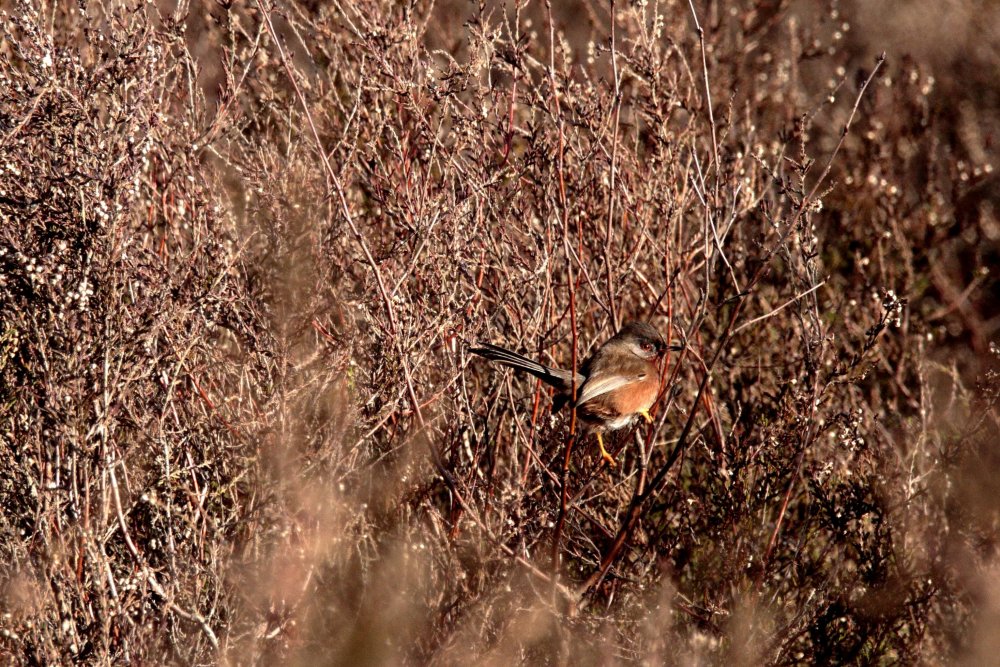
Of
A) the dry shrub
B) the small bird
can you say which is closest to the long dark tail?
the small bird

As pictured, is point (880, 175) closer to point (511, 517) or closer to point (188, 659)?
point (511, 517)

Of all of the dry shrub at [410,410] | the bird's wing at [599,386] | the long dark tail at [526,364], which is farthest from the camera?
the bird's wing at [599,386]

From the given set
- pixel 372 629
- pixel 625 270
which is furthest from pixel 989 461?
pixel 372 629

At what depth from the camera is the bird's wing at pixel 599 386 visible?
13.8 ft

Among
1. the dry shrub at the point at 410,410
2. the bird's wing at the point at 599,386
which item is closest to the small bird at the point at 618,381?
the bird's wing at the point at 599,386

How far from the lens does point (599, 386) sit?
4.22 meters

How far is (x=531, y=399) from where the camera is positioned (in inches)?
190

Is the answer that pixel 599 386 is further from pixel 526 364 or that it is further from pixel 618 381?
pixel 526 364

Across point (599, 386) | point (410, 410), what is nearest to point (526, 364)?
point (599, 386)

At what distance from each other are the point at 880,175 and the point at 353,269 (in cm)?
369

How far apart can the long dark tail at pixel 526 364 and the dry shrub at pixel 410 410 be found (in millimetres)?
173

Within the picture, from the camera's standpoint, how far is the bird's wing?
13.8 ft

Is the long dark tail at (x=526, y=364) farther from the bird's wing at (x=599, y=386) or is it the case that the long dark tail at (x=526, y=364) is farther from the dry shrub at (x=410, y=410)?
the dry shrub at (x=410, y=410)

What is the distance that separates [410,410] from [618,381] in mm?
800
